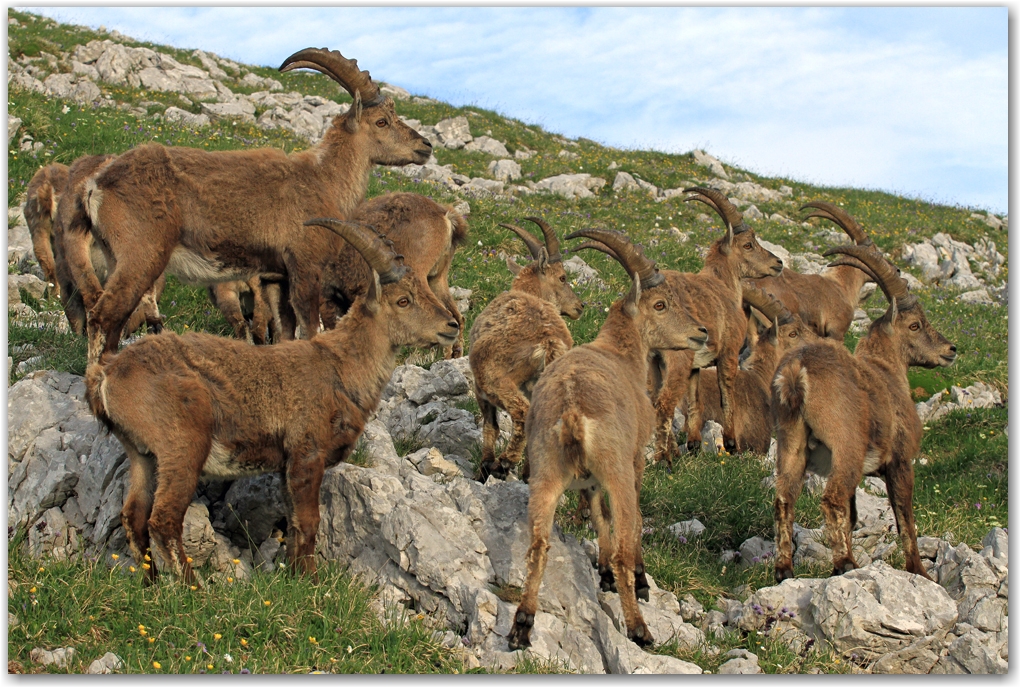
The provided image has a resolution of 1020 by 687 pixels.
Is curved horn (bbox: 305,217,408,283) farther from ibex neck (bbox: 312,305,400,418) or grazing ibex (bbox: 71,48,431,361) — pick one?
grazing ibex (bbox: 71,48,431,361)

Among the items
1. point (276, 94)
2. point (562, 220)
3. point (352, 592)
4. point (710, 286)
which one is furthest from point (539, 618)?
point (276, 94)

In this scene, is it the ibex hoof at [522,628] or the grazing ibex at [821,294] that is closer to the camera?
the ibex hoof at [522,628]

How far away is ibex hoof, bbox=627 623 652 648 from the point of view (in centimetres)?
628

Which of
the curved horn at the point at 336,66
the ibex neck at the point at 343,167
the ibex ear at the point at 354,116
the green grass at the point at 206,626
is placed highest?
the curved horn at the point at 336,66

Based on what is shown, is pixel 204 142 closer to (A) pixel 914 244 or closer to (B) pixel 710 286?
(B) pixel 710 286

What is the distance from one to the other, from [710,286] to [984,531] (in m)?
4.42

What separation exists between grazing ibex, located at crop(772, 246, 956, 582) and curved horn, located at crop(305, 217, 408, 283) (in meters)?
3.48

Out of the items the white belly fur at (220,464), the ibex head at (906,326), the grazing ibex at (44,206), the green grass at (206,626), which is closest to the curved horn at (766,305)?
the ibex head at (906,326)

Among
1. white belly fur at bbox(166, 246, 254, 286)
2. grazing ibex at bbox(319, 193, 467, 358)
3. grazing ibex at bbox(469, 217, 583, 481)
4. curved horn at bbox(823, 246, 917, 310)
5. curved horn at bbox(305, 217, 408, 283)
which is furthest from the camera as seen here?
curved horn at bbox(823, 246, 917, 310)

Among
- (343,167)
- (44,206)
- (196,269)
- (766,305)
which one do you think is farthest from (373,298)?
(766,305)

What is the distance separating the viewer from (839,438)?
7.69 meters

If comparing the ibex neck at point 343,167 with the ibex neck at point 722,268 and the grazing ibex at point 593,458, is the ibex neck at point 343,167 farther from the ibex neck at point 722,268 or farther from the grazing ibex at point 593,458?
the ibex neck at point 722,268

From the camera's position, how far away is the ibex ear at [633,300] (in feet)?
28.6

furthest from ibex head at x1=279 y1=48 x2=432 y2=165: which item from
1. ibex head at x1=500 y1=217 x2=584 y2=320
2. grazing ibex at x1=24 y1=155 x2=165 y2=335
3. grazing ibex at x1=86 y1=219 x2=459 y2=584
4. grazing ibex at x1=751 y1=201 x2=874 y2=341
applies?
grazing ibex at x1=751 y1=201 x2=874 y2=341
